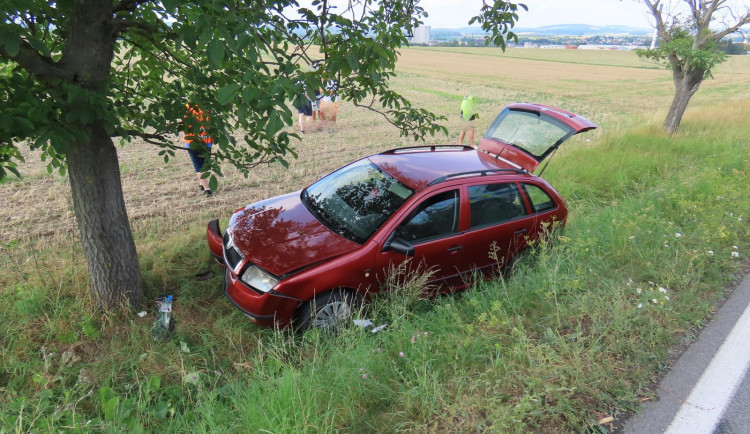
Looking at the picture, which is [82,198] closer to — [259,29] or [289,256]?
[289,256]

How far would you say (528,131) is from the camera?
6133 millimetres

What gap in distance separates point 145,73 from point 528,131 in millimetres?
4763

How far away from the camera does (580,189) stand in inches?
277

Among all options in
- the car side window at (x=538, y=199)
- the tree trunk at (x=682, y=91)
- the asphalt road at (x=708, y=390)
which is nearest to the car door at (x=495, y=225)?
the car side window at (x=538, y=199)

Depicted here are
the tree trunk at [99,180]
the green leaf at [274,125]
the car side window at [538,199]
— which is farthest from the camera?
the car side window at [538,199]

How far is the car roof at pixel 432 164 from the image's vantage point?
13.9 feet

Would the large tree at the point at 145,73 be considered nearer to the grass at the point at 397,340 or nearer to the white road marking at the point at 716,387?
the grass at the point at 397,340

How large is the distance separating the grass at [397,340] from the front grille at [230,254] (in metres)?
0.50

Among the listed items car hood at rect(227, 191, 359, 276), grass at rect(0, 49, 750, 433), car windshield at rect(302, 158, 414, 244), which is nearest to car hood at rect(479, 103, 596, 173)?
grass at rect(0, 49, 750, 433)

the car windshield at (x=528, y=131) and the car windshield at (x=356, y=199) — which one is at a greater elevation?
the car windshield at (x=528, y=131)

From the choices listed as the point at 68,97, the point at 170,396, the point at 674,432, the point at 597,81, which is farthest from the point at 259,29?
the point at 597,81

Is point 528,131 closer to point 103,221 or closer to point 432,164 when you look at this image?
point 432,164

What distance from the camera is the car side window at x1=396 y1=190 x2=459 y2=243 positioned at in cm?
392

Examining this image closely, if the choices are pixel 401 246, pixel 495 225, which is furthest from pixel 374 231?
pixel 495 225
